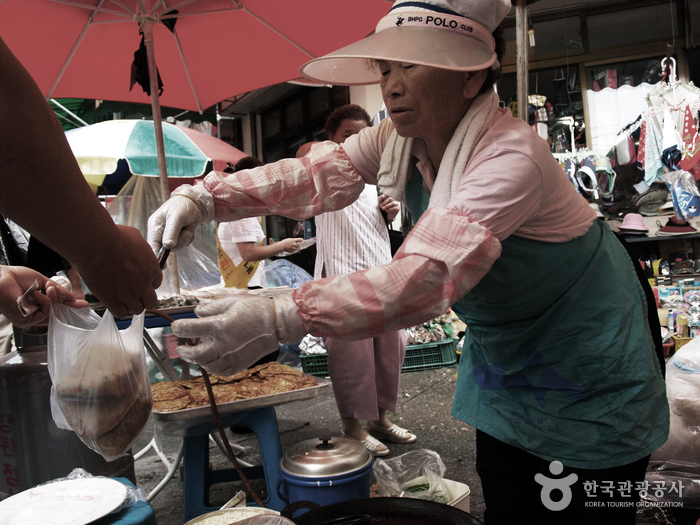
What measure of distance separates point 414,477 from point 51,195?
1.85 meters

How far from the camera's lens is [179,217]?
1297 mm

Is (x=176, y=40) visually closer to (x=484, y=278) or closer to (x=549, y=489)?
(x=484, y=278)

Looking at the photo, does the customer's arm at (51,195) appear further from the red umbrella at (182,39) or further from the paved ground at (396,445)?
the red umbrella at (182,39)

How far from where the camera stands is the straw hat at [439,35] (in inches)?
41.1

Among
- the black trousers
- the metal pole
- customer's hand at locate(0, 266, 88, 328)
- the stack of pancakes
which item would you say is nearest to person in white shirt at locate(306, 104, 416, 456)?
the stack of pancakes

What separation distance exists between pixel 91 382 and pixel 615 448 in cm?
125

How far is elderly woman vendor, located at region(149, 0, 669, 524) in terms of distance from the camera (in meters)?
0.87

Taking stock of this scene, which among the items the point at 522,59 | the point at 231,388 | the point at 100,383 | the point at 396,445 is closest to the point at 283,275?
the point at 396,445

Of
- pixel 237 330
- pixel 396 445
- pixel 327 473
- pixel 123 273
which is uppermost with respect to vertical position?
pixel 123 273

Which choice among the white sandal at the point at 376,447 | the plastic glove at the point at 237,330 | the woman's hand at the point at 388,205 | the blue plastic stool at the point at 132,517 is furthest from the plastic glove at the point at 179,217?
the white sandal at the point at 376,447

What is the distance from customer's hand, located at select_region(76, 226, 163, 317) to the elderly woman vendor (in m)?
0.17

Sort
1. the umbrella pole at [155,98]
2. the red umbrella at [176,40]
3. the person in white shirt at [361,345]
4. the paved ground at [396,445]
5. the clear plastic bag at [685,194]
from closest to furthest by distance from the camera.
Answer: the paved ground at [396,445], the person in white shirt at [361,345], the umbrella pole at [155,98], the red umbrella at [176,40], the clear plastic bag at [685,194]

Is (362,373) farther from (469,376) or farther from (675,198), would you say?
(675,198)

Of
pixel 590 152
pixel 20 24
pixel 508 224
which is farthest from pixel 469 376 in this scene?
pixel 590 152
